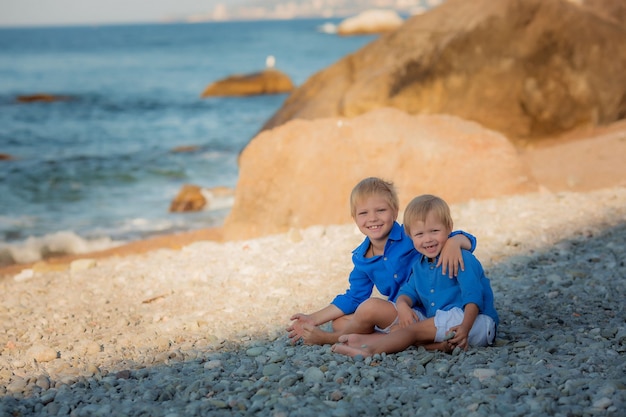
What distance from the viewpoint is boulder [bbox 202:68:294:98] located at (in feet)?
104

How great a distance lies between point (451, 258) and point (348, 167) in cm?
408

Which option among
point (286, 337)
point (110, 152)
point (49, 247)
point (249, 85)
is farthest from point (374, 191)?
point (249, 85)

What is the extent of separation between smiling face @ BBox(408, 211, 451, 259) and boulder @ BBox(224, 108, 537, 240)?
3.83m

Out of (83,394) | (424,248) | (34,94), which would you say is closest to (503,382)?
(424,248)

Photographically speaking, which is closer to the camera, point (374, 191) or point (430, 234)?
point (430, 234)

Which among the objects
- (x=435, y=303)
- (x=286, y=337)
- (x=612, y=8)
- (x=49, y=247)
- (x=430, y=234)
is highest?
(x=612, y=8)

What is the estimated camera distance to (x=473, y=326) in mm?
3750

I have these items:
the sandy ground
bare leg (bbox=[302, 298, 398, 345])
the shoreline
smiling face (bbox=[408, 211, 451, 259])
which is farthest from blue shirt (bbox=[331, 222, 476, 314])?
the shoreline

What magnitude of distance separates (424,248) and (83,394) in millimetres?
1762

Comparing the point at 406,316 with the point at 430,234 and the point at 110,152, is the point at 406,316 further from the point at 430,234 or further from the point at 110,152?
the point at 110,152

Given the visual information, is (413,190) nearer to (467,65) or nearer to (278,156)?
(278,156)

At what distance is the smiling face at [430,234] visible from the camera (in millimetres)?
3699

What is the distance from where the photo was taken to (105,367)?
3.99 meters

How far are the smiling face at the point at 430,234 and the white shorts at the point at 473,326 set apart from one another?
30cm
